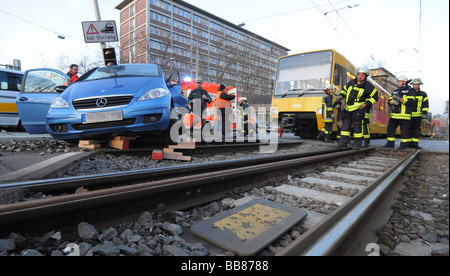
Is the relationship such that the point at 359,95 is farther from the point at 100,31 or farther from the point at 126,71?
the point at 100,31

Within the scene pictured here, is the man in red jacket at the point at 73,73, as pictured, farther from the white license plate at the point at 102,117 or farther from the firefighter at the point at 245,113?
the firefighter at the point at 245,113

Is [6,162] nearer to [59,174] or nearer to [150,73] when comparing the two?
[59,174]

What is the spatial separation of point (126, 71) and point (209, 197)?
12.7ft

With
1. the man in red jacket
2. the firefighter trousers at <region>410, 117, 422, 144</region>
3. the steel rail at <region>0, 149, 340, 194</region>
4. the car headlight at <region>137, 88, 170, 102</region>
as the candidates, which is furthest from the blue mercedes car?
the firefighter trousers at <region>410, 117, 422, 144</region>

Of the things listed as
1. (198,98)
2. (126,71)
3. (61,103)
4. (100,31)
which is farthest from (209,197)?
(100,31)

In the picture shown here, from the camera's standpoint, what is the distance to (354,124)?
255 inches

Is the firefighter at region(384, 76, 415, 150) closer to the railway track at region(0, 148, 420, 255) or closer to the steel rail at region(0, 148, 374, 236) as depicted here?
the railway track at region(0, 148, 420, 255)

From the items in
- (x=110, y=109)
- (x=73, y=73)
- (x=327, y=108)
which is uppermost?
(x=73, y=73)

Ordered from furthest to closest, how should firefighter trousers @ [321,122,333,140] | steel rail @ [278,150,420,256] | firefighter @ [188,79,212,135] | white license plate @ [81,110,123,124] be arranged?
1. firefighter trousers @ [321,122,333,140]
2. firefighter @ [188,79,212,135]
3. white license plate @ [81,110,123,124]
4. steel rail @ [278,150,420,256]

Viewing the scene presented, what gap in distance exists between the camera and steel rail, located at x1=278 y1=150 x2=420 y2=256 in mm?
1271

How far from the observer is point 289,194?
8.19 feet

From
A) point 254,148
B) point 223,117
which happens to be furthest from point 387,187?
point 223,117

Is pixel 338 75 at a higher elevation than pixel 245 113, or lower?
higher

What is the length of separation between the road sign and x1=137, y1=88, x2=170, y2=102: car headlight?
365 cm
